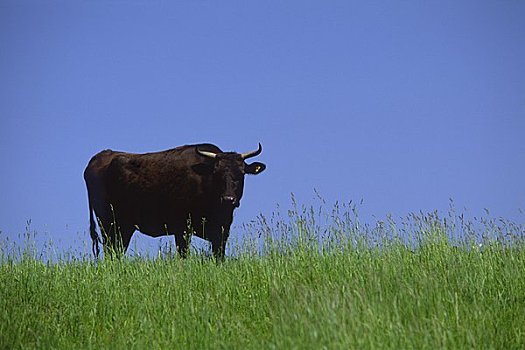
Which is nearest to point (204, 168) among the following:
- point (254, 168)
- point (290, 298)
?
point (254, 168)

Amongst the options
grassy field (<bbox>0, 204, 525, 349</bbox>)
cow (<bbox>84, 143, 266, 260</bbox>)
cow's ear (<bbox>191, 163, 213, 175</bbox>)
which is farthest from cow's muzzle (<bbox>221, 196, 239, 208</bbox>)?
grassy field (<bbox>0, 204, 525, 349</bbox>)

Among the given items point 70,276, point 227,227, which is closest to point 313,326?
point 70,276

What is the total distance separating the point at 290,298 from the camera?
680 centimetres

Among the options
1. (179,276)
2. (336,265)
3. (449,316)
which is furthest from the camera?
(179,276)

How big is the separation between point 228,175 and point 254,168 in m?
0.93

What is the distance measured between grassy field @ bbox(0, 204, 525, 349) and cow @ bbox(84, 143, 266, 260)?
3586 millimetres

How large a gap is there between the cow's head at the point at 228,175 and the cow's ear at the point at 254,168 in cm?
22

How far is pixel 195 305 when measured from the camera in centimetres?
813

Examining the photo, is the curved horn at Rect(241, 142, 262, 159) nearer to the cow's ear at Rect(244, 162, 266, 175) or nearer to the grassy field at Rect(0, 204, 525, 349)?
the cow's ear at Rect(244, 162, 266, 175)

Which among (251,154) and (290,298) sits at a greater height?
(251,154)

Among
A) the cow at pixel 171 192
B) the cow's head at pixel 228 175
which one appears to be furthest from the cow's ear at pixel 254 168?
the cow's head at pixel 228 175

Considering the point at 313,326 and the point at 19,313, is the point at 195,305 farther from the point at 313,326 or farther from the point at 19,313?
the point at 313,326

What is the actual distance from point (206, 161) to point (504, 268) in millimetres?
7654

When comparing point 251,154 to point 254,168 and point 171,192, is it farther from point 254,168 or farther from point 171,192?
point 171,192
